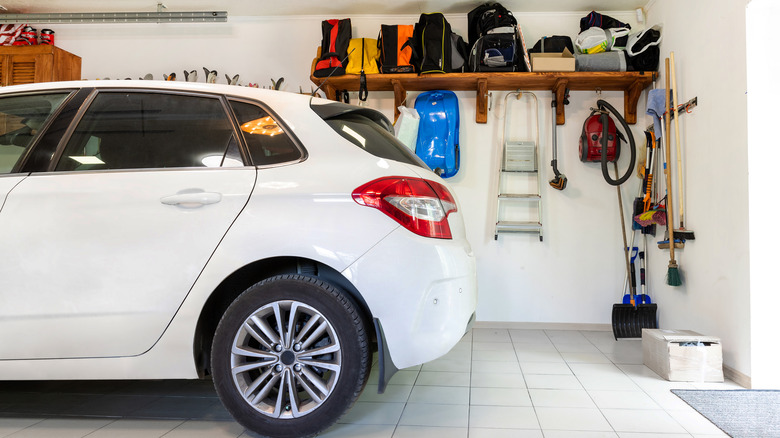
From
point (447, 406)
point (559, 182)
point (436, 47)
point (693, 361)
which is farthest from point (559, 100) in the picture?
point (447, 406)

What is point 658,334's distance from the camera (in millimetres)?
3250

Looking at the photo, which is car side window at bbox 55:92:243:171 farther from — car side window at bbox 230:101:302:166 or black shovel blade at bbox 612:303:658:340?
black shovel blade at bbox 612:303:658:340

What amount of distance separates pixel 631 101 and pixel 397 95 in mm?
2081

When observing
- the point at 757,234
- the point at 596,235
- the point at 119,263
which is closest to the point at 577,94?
the point at 596,235

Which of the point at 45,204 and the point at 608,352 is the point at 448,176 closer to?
the point at 608,352

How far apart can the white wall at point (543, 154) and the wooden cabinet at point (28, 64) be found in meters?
0.44

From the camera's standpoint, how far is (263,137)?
2047 mm

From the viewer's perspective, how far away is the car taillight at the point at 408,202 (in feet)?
6.28

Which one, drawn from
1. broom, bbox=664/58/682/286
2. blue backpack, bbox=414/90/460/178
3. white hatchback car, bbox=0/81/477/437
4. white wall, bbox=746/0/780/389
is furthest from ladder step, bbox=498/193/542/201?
white hatchback car, bbox=0/81/477/437

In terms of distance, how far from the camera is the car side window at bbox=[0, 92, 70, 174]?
2.15 metres

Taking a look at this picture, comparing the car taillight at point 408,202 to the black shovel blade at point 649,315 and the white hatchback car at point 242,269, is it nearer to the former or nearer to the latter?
the white hatchback car at point 242,269

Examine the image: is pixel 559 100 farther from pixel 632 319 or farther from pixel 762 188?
pixel 762 188

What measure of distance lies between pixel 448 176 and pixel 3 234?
3516mm

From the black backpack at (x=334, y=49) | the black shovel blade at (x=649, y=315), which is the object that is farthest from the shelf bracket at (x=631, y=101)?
the black backpack at (x=334, y=49)
